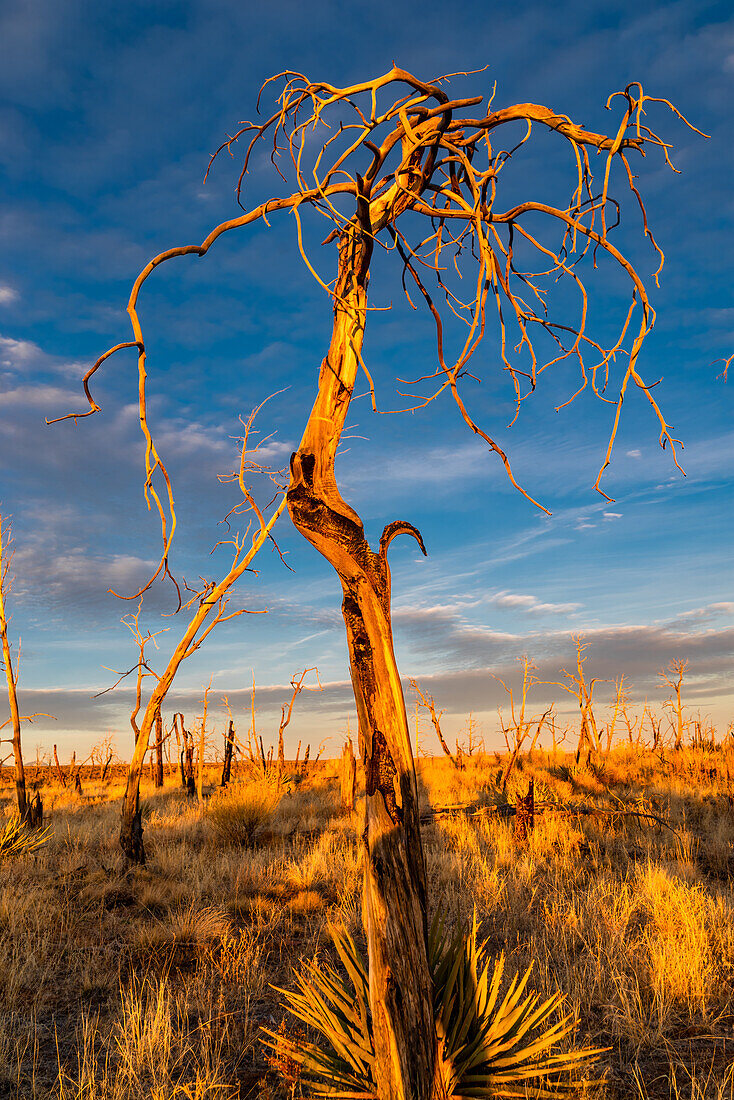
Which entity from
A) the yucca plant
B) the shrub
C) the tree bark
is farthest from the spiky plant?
the shrub

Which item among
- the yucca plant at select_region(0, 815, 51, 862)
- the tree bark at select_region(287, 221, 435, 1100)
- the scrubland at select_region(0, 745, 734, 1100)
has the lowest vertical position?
the scrubland at select_region(0, 745, 734, 1100)

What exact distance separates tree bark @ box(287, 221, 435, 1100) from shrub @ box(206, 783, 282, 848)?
9.08 metres

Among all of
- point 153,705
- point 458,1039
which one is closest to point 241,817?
point 153,705

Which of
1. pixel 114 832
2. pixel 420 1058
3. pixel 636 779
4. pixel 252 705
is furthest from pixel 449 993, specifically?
pixel 252 705

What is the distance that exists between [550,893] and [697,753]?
522 inches

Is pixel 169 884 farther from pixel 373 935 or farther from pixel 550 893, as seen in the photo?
pixel 373 935

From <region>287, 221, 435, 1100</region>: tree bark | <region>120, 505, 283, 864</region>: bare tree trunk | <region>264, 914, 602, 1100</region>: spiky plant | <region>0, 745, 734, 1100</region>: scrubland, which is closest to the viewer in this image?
<region>287, 221, 435, 1100</region>: tree bark

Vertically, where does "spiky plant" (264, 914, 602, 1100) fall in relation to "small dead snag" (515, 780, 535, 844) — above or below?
above

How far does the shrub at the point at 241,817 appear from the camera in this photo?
11273mm

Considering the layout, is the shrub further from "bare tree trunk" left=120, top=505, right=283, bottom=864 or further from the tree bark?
the tree bark

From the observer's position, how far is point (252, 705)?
1944 cm

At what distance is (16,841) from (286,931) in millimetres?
5545

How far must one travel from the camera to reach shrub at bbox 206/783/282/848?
37.0 ft

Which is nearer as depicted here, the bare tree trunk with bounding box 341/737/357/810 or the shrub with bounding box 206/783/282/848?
the shrub with bounding box 206/783/282/848
